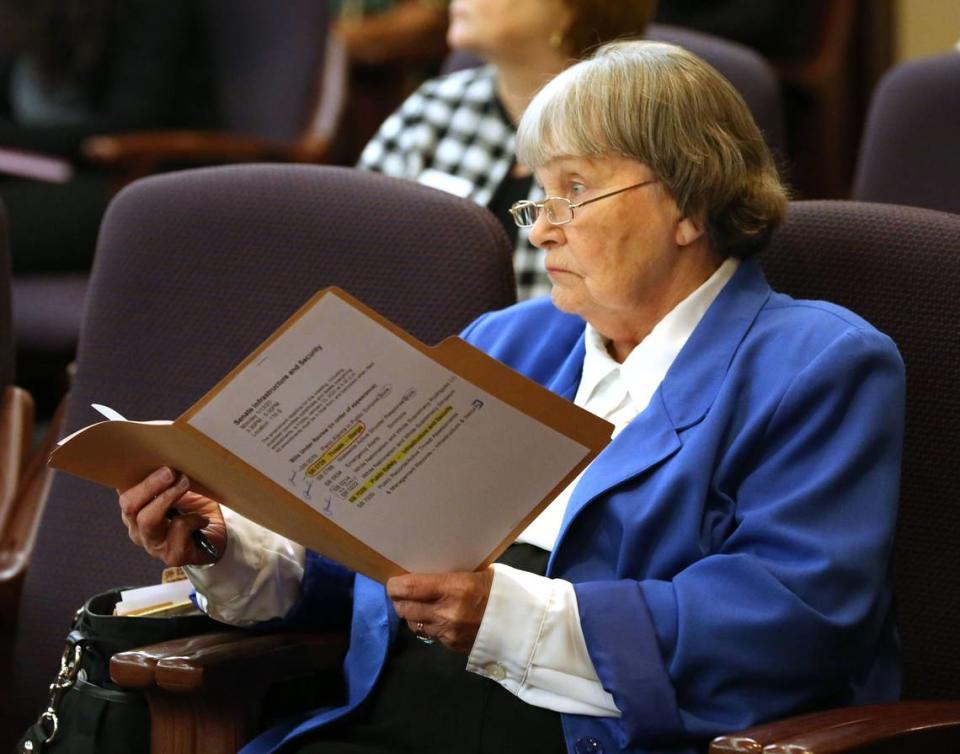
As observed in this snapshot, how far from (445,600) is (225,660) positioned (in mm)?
248

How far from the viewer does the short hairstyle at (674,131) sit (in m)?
1.64

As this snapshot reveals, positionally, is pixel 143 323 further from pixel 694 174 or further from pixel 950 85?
pixel 950 85

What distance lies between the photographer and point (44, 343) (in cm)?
313

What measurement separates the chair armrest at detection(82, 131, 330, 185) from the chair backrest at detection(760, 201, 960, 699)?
7.32 feet

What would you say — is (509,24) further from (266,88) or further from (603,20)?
(266,88)

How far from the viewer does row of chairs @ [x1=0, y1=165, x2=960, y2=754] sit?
1.71 m

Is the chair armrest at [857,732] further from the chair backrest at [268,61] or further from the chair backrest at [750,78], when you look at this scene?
the chair backrest at [268,61]

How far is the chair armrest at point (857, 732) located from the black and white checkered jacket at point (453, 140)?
1363mm

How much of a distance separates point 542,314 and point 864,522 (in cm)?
48

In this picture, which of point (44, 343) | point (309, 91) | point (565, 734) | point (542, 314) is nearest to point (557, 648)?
point (565, 734)

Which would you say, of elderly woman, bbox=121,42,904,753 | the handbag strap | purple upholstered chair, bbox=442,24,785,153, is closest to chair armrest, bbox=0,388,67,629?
the handbag strap

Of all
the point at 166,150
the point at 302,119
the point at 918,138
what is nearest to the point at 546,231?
the point at 918,138

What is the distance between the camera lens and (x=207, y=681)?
1554 mm

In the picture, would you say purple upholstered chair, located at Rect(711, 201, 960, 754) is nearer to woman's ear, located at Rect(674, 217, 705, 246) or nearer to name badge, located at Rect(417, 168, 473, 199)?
woman's ear, located at Rect(674, 217, 705, 246)
